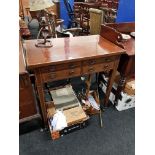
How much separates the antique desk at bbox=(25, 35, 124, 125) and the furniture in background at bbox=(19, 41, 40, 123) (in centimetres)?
5

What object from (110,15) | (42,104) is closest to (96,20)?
(110,15)

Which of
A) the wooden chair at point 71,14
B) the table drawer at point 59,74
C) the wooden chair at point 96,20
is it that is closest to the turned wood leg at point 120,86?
the table drawer at point 59,74

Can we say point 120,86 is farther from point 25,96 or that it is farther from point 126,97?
point 25,96

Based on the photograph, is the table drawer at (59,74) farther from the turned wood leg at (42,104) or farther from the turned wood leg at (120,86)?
the turned wood leg at (120,86)

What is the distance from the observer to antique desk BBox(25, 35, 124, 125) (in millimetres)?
1218

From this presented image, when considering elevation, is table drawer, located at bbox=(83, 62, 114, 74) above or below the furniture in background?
above

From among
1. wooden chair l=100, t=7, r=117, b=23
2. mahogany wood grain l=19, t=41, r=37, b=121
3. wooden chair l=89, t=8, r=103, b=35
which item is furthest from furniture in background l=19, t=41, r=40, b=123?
wooden chair l=100, t=7, r=117, b=23

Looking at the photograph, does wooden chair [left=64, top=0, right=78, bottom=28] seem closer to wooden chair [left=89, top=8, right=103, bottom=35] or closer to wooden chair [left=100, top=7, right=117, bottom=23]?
wooden chair [left=100, top=7, right=117, bottom=23]

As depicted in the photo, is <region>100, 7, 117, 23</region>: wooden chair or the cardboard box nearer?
the cardboard box

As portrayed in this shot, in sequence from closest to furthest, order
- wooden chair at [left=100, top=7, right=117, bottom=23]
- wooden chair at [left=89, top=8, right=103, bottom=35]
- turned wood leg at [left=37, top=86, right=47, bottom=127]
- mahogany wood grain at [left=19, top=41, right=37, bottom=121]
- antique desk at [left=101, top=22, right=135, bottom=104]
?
1. mahogany wood grain at [left=19, top=41, right=37, bottom=121]
2. turned wood leg at [left=37, top=86, right=47, bottom=127]
3. antique desk at [left=101, top=22, right=135, bottom=104]
4. wooden chair at [left=89, top=8, right=103, bottom=35]
5. wooden chair at [left=100, top=7, right=117, bottom=23]

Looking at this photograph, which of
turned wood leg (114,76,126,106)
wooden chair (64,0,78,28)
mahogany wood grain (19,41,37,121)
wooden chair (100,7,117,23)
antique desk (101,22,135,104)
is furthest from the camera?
wooden chair (64,0,78,28)
